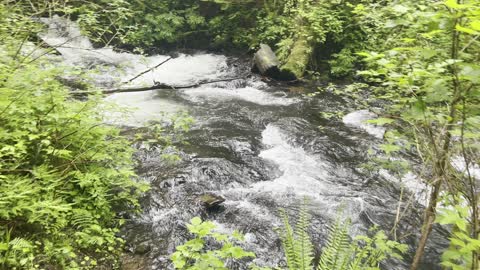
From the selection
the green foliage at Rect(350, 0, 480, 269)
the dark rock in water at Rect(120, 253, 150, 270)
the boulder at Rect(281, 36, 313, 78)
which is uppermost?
the green foliage at Rect(350, 0, 480, 269)

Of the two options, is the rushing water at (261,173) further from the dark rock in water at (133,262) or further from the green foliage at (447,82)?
the green foliage at (447,82)

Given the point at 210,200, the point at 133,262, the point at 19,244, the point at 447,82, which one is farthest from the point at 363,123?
the point at 19,244

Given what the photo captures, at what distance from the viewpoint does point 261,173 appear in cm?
641

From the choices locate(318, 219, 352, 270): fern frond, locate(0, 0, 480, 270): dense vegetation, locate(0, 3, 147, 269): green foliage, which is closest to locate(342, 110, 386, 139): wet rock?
locate(0, 0, 480, 270): dense vegetation

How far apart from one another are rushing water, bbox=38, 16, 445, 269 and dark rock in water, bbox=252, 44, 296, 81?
2.48ft

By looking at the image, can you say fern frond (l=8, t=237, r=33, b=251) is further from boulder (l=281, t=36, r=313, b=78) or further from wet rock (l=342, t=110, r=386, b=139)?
Result: boulder (l=281, t=36, r=313, b=78)

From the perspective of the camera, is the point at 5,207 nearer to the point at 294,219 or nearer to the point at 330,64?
the point at 294,219

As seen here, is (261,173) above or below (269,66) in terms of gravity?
below

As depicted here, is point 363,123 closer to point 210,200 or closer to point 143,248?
point 210,200

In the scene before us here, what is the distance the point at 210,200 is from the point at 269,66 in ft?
22.2

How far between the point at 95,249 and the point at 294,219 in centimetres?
283

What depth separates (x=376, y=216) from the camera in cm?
544

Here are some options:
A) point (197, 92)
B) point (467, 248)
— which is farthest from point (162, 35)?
point (467, 248)

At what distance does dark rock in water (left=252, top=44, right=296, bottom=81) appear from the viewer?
11.0 meters
